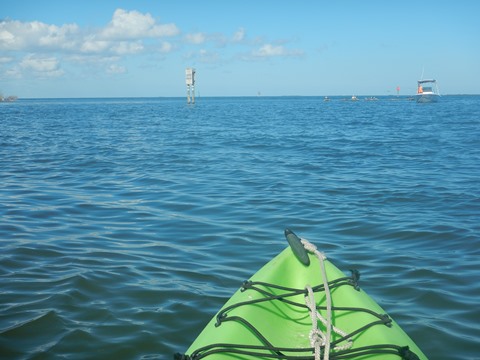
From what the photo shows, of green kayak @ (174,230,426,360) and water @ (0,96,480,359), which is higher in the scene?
green kayak @ (174,230,426,360)

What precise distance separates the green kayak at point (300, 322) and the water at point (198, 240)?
39.5 inches

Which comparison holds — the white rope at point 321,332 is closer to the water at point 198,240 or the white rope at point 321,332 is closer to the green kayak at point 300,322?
the green kayak at point 300,322

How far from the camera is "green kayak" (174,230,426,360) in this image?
3.25m

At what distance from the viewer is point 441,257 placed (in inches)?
264

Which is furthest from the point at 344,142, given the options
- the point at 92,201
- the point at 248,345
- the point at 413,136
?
the point at 248,345

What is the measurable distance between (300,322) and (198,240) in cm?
365

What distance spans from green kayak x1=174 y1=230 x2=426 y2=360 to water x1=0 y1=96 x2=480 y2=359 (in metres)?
1.00

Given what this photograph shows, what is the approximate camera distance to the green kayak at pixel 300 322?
3248 mm

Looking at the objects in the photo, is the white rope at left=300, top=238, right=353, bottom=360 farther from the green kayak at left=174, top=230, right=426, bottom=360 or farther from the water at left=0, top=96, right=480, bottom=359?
the water at left=0, top=96, right=480, bottom=359

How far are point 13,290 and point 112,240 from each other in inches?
78.5

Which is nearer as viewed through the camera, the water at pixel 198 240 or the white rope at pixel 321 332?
the white rope at pixel 321 332

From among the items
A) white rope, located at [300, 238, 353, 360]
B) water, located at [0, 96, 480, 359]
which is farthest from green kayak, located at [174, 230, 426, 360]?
water, located at [0, 96, 480, 359]

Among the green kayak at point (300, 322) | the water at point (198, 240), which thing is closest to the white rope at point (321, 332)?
the green kayak at point (300, 322)

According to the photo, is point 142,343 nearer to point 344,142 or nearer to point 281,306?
point 281,306
